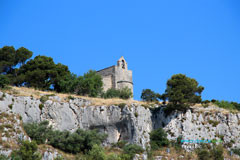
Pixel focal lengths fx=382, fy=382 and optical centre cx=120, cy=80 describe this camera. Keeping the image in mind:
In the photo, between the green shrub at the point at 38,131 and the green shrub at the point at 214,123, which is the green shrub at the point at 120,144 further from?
the green shrub at the point at 214,123

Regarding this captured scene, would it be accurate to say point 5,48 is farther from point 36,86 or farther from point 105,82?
point 105,82

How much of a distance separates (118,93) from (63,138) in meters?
21.4

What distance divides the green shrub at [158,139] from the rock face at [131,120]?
0.71 m

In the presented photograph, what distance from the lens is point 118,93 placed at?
66.5 meters

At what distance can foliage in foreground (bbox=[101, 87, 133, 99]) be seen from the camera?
65.1 m

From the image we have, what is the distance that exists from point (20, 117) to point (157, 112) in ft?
63.3

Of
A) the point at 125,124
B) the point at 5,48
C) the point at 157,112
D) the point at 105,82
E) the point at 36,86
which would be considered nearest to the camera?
the point at 125,124

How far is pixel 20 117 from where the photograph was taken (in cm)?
4638

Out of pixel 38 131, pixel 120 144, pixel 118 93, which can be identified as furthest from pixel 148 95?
pixel 38 131

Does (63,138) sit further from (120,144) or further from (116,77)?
(116,77)

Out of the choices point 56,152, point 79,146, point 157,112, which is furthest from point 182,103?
point 56,152

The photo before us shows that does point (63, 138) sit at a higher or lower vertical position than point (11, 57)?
lower

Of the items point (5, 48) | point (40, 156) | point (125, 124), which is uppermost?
point (5, 48)

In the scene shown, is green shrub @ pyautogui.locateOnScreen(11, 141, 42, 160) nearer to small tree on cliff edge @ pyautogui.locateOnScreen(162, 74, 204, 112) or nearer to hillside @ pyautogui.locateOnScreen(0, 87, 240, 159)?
hillside @ pyautogui.locateOnScreen(0, 87, 240, 159)
